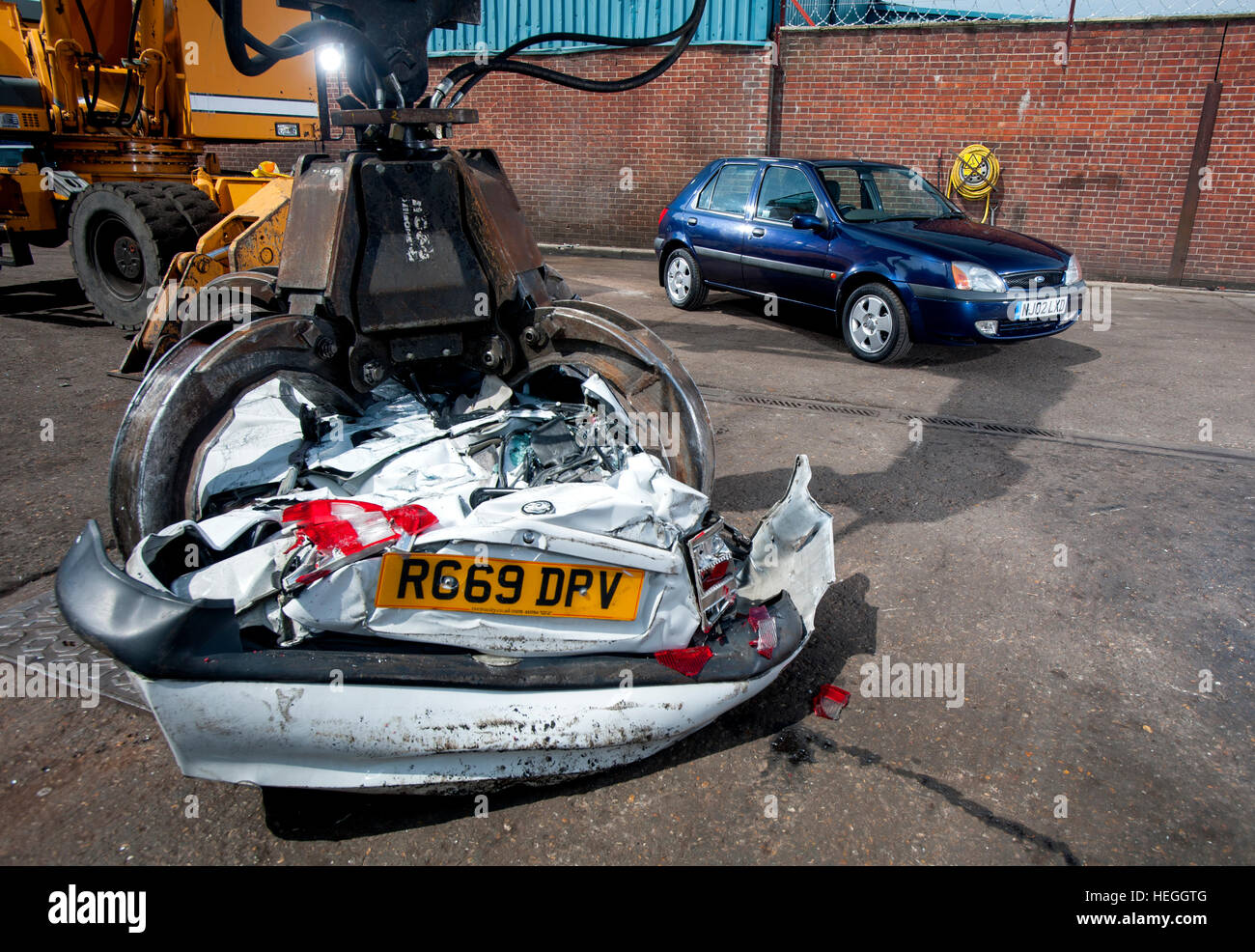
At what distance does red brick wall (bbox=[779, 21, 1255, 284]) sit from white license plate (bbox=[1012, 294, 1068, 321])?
596 centimetres

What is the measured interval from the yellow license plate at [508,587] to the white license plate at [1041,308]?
573 cm

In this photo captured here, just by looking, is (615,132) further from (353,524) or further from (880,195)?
(353,524)

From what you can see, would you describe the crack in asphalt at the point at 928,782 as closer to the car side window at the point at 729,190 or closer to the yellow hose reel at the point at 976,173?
the car side window at the point at 729,190

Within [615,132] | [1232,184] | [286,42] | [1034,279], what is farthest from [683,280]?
[1232,184]

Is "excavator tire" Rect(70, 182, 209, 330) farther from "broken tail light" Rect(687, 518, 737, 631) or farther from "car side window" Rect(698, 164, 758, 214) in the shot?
"broken tail light" Rect(687, 518, 737, 631)

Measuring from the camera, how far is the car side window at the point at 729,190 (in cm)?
871

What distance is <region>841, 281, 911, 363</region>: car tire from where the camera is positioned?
23.7ft

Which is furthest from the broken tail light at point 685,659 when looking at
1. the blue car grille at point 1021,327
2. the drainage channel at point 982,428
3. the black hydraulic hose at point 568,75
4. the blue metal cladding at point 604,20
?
the blue metal cladding at point 604,20

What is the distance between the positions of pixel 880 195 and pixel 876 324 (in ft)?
5.10

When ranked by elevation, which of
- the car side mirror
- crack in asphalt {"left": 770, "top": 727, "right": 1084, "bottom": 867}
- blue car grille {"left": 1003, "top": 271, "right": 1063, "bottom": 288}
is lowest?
crack in asphalt {"left": 770, "top": 727, "right": 1084, "bottom": 867}

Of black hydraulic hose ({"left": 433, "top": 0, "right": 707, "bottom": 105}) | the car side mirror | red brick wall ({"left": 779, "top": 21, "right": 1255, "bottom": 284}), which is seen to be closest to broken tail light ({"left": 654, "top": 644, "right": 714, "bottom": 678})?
black hydraulic hose ({"left": 433, "top": 0, "right": 707, "bottom": 105})

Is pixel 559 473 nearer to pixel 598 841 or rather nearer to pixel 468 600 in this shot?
pixel 468 600

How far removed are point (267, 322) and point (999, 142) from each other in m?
12.1
